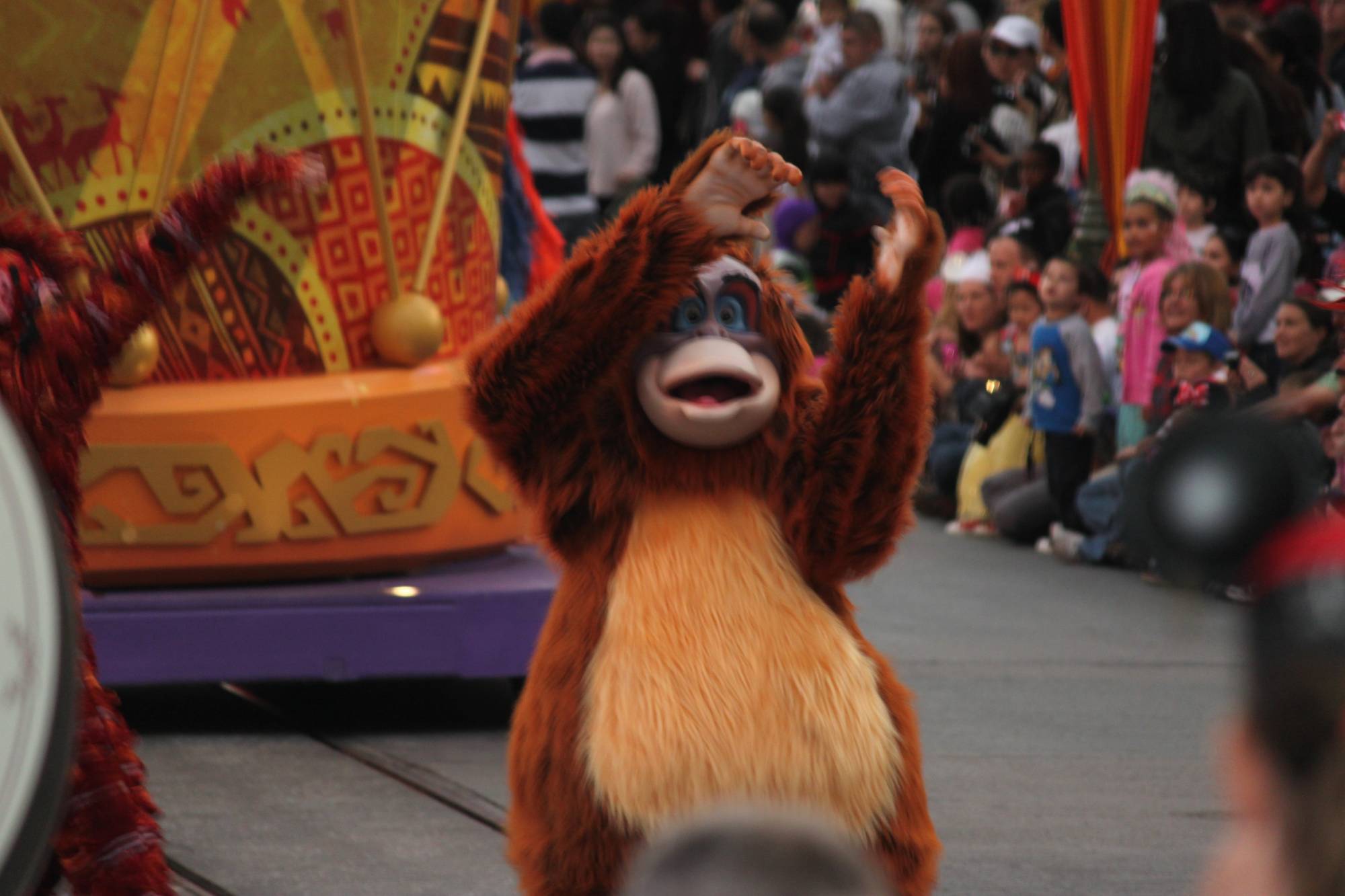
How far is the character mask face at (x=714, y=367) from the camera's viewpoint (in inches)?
123

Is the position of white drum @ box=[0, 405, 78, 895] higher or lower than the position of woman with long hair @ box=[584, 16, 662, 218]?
higher

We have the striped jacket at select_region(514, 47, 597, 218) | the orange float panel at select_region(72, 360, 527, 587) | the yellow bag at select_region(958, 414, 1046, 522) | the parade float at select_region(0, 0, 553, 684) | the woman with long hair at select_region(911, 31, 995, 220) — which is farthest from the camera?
the striped jacket at select_region(514, 47, 597, 218)

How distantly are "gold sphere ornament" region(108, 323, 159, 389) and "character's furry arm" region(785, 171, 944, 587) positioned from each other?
6.28 ft

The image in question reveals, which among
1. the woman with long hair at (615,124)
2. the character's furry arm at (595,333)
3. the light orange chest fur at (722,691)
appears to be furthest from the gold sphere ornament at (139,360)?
the woman with long hair at (615,124)

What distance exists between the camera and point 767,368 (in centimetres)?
320

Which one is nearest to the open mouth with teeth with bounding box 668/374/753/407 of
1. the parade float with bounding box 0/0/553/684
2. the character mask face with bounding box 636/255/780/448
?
the character mask face with bounding box 636/255/780/448

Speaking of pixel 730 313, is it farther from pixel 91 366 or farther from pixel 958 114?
pixel 958 114

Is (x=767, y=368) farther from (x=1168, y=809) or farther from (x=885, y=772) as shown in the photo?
(x=1168, y=809)

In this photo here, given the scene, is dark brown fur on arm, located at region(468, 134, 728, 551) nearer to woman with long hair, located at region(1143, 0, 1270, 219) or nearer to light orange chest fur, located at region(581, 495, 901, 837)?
light orange chest fur, located at region(581, 495, 901, 837)

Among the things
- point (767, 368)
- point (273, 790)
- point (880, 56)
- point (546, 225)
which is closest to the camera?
point (767, 368)

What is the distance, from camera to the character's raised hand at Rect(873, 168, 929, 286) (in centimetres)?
314

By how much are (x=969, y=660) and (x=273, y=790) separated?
2353mm

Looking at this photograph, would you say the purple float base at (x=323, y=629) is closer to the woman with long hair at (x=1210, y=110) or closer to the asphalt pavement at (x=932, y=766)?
the asphalt pavement at (x=932, y=766)

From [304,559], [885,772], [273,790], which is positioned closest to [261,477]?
[304,559]
